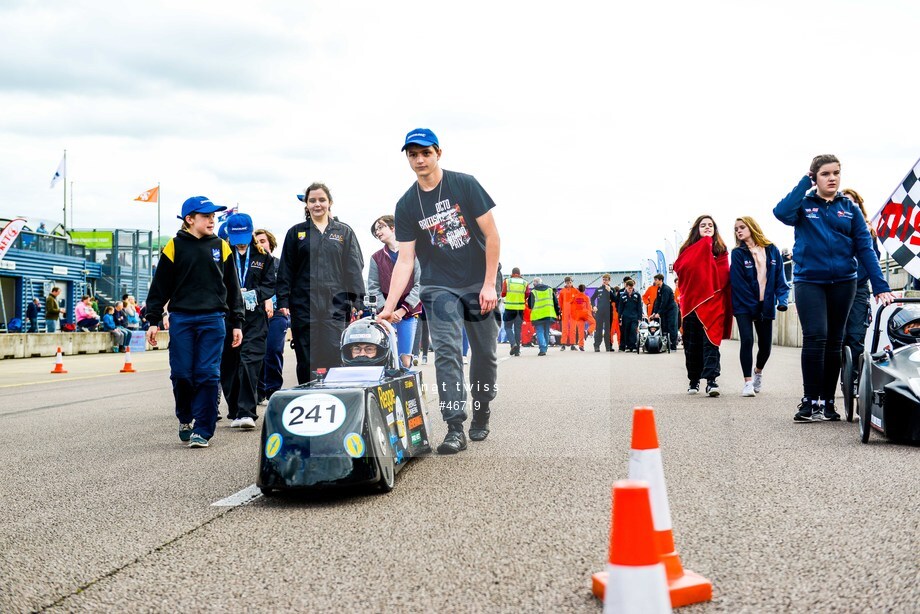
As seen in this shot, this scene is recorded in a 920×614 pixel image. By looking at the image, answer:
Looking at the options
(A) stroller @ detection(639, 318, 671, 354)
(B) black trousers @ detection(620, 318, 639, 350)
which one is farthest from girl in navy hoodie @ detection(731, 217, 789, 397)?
(B) black trousers @ detection(620, 318, 639, 350)

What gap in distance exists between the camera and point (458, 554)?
3.29 m

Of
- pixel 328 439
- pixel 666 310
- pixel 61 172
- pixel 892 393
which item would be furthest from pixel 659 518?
pixel 61 172

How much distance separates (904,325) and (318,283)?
420 cm

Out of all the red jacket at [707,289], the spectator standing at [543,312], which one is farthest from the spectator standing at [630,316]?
the red jacket at [707,289]

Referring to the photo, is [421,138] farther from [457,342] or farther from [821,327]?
[821,327]

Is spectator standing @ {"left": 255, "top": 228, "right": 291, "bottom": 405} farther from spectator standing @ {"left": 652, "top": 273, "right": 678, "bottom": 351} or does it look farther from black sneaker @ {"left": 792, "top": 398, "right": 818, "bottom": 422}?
spectator standing @ {"left": 652, "top": 273, "right": 678, "bottom": 351}

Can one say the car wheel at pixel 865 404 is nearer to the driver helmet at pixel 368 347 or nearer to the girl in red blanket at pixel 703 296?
the driver helmet at pixel 368 347

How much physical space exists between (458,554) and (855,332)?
5783 millimetres

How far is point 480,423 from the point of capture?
20.5 ft

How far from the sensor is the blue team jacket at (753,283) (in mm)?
9195

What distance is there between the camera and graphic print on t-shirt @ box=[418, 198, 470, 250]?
19.0 ft

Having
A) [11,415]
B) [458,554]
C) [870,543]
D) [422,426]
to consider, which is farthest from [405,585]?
[11,415]

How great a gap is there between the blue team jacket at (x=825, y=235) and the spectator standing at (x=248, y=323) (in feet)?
13.8

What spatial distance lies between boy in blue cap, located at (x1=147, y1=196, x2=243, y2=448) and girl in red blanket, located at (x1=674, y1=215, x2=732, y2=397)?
5.28m
